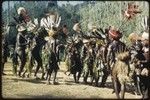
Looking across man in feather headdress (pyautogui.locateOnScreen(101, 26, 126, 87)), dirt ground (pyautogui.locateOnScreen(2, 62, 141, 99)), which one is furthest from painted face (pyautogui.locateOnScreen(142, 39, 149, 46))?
dirt ground (pyautogui.locateOnScreen(2, 62, 141, 99))

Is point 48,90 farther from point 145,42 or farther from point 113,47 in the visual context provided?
point 145,42

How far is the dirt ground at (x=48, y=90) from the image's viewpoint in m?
17.1

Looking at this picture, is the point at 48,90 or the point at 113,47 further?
the point at 48,90

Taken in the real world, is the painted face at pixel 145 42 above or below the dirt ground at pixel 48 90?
above

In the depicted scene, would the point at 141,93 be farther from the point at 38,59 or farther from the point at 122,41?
the point at 38,59

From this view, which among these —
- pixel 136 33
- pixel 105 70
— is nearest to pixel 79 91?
pixel 105 70

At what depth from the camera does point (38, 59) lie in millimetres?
19266

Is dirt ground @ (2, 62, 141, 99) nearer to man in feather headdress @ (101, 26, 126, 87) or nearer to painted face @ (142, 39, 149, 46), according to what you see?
man in feather headdress @ (101, 26, 126, 87)

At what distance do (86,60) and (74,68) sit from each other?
0.51 m

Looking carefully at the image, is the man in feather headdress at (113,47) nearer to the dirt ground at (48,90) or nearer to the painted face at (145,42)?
the painted face at (145,42)

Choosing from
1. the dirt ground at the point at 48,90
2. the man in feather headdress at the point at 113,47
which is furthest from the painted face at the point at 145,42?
the dirt ground at the point at 48,90

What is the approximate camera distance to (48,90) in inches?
701

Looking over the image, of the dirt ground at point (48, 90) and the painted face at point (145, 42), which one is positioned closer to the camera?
the dirt ground at point (48, 90)

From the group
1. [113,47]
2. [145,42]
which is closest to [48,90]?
[113,47]
